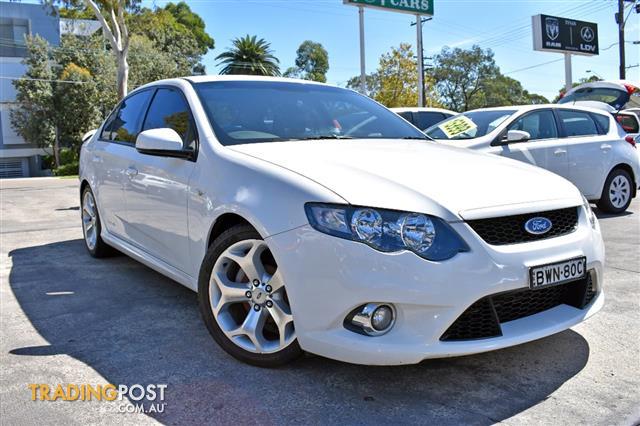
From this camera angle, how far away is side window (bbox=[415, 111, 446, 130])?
11398 mm

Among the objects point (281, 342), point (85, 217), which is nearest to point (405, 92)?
point (85, 217)

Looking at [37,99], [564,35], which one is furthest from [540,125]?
[37,99]

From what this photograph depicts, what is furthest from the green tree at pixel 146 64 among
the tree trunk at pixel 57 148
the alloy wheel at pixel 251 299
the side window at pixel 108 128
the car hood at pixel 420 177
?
the alloy wheel at pixel 251 299

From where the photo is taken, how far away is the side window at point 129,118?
4461mm

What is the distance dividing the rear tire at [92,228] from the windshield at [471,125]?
4207 mm

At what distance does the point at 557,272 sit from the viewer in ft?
8.52

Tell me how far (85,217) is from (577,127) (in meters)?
6.25

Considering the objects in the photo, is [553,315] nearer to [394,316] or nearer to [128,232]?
[394,316]

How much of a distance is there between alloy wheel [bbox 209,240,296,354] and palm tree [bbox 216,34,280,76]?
47.8 metres

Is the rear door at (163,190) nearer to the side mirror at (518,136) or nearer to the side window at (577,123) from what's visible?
the side mirror at (518,136)

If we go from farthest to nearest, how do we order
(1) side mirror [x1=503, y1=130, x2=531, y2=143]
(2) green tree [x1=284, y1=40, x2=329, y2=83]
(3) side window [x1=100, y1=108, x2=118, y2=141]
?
(2) green tree [x1=284, y1=40, x2=329, y2=83] → (1) side mirror [x1=503, y1=130, x2=531, y2=143] → (3) side window [x1=100, y1=108, x2=118, y2=141]

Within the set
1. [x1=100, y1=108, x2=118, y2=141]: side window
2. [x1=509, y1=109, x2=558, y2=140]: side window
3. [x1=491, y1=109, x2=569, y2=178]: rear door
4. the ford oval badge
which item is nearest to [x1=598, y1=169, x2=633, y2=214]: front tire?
[x1=491, y1=109, x2=569, y2=178]: rear door

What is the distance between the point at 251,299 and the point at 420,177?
1.03m

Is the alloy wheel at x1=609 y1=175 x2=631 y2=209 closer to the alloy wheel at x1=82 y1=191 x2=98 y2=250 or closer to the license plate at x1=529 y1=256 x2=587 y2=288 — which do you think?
the license plate at x1=529 y1=256 x2=587 y2=288
